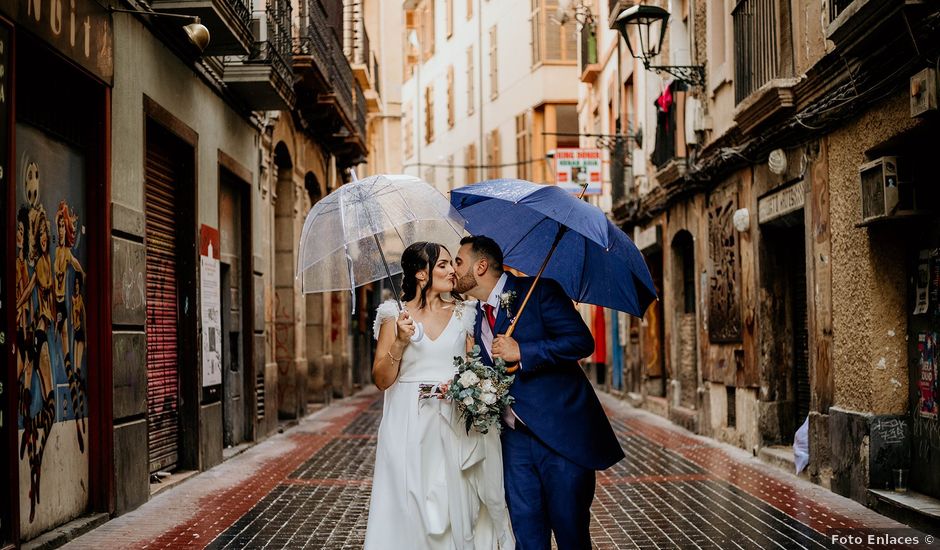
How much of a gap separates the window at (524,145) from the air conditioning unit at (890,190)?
27413 millimetres

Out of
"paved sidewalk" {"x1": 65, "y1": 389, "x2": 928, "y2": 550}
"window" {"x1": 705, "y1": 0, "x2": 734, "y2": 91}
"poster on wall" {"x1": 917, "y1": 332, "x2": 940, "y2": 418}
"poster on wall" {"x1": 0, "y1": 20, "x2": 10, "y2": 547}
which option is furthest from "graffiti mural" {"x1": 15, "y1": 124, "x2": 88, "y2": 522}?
"window" {"x1": 705, "y1": 0, "x2": 734, "y2": 91}

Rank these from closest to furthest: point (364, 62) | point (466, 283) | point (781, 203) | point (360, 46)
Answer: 1. point (466, 283)
2. point (781, 203)
3. point (360, 46)
4. point (364, 62)

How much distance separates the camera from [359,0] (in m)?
28.7

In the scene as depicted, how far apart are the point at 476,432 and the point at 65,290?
434 cm

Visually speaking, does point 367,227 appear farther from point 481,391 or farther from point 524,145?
point 524,145

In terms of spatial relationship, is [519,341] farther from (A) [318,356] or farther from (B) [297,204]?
(A) [318,356]

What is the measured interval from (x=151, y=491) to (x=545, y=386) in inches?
242

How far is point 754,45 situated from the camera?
1334 cm

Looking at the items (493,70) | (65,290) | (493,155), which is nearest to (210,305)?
(65,290)

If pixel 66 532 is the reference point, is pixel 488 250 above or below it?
above

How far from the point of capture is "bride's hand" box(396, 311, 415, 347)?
18.1ft

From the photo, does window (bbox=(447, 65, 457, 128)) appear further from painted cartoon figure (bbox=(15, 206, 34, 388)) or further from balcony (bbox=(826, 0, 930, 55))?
painted cartoon figure (bbox=(15, 206, 34, 388))

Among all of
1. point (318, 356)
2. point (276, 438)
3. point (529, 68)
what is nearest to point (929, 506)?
point (276, 438)

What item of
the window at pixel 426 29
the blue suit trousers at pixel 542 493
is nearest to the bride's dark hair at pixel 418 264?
the blue suit trousers at pixel 542 493
